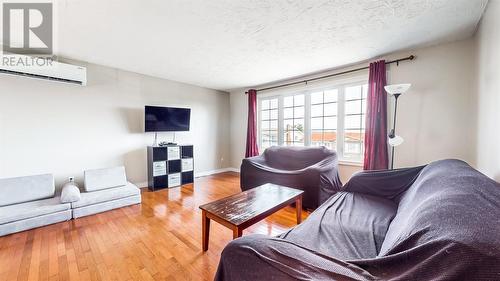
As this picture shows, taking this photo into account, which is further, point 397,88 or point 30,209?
point 397,88

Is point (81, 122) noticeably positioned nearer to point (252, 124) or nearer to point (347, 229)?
point (252, 124)

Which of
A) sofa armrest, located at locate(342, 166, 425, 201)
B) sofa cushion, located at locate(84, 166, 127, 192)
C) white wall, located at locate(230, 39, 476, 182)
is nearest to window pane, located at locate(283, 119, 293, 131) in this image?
white wall, located at locate(230, 39, 476, 182)

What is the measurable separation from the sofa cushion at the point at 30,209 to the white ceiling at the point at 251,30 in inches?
82.9

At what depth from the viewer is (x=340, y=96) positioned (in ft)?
11.9

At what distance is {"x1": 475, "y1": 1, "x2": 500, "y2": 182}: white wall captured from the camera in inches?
62.1

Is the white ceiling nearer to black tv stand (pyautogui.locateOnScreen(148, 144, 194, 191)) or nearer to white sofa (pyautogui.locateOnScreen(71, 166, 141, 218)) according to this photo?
black tv stand (pyautogui.locateOnScreen(148, 144, 194, 191))

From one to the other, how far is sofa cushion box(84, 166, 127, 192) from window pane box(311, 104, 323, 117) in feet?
12.4

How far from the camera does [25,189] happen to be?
8.38 ft

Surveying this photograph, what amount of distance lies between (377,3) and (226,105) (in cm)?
428

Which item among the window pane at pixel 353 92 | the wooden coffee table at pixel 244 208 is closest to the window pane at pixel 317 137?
the window pane at pixel 353 92

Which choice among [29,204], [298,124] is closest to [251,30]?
[298,124]

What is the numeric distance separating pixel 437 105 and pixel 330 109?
1.52 m

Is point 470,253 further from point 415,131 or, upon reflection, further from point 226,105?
point 226,105

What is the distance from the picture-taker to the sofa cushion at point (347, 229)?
3.98ft
